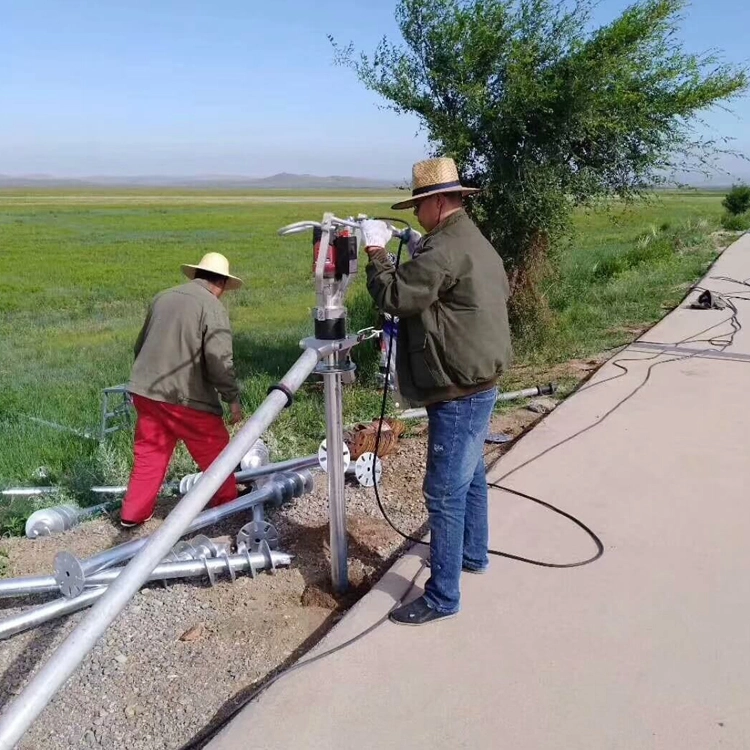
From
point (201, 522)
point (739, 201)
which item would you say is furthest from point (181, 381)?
point (739, 201)

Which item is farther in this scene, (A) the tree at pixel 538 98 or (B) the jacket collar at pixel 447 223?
(A) the tree at pixel 538 98

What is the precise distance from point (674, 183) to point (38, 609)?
765 centimetres

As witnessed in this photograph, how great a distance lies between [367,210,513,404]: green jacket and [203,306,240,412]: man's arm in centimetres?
171

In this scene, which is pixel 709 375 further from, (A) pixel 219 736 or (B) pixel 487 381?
(A) pixel 219 736

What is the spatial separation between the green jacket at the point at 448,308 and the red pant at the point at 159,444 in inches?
77.2

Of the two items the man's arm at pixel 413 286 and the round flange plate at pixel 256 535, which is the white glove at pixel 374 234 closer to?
the man's arm at pixel 413 286

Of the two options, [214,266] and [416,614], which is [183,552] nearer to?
[416,614]

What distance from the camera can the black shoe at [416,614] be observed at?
11.0 feet

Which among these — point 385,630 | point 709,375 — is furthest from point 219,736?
point 709,375

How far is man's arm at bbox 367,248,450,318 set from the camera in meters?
3.07

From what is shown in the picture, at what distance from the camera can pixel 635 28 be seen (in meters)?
7.51

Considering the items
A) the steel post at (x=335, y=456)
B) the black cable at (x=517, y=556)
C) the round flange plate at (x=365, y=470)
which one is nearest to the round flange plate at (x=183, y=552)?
the steel post at (x=335, y=456)

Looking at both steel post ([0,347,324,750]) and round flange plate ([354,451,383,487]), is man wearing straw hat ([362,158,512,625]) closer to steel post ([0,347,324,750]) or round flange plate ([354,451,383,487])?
steel post ([0,347,324,750])

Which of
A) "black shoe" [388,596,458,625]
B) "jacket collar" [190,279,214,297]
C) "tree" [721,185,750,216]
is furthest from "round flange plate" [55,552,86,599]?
"tree" [721,185,750,216]
